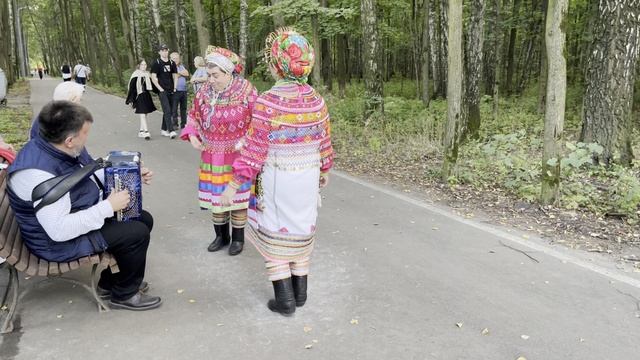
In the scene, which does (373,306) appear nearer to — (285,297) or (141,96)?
(285,297)

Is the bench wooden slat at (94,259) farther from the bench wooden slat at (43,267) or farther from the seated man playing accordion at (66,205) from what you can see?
the bench wooden slat at (43,267)

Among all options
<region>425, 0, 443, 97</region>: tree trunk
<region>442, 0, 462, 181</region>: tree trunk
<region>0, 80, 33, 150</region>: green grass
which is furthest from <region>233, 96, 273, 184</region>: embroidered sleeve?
<region>425, 0, 443, 97</region>: tree trunk

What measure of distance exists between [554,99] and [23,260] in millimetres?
5977

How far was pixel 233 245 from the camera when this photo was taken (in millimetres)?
5328

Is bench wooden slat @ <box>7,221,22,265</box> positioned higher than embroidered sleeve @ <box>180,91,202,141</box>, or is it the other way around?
embroidered sleeve @ <box>180,91,202,141</box>

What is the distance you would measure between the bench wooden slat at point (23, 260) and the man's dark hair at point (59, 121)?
0.87 metres

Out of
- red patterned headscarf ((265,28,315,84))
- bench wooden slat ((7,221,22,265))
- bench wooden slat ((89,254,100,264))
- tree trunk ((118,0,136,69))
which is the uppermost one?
tree trunk ((118,0,136,69))

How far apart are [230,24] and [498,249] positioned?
3406 centimetres

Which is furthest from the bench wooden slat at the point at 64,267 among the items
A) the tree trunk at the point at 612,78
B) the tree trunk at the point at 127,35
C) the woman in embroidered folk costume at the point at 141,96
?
the tree trunk at the point at 127,35

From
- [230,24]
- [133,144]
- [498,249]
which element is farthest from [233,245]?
[230,24]

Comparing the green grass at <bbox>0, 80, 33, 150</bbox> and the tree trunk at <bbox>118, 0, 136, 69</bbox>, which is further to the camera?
the tree trunk at <bbox>118, 0, 136, 69</bbox>

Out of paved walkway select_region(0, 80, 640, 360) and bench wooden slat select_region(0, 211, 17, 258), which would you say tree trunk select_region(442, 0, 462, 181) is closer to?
paved walkway select_region(0, 80, 640, 360)

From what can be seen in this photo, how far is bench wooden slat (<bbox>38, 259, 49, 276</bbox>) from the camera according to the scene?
12.0ft

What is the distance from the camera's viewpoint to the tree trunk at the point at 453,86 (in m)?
7.25
